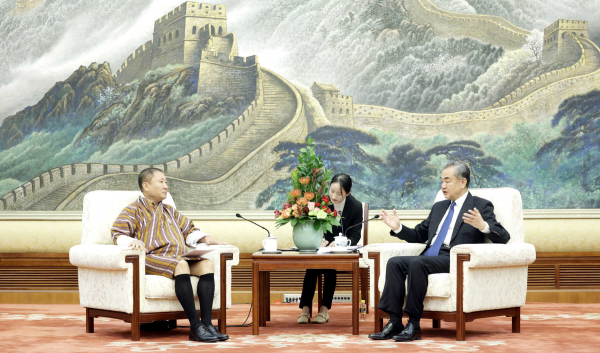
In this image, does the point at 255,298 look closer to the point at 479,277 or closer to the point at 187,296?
the point at 187,296

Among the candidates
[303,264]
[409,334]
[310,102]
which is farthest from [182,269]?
[310,102]

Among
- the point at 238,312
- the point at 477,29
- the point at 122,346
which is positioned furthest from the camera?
the point at 477,29

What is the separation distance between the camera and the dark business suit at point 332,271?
4770 millimetres

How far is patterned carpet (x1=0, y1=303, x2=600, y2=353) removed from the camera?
3.51 meters

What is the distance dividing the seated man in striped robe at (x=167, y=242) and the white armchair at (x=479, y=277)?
1.05 meters

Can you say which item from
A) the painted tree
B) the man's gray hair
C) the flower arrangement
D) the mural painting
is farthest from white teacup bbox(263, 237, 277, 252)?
the painted tree

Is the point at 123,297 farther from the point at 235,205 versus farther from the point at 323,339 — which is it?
the point at 235,205

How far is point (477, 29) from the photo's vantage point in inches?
263

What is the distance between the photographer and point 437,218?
4340mm

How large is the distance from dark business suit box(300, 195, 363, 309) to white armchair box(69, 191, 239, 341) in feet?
2.38

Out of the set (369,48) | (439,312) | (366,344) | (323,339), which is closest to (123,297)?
(323,339)

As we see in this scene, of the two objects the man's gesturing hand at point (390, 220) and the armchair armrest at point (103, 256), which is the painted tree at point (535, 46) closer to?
the man's gesturing hand at point (390, 220)

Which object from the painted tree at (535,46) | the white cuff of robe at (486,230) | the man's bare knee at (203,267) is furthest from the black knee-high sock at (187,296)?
the painted tree at (535,46)

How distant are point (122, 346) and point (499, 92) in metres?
4.60
